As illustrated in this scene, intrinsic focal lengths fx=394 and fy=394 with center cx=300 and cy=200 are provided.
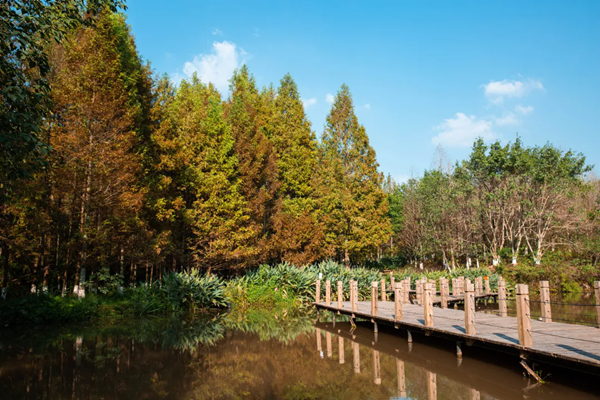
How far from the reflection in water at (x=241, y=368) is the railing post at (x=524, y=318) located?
2.63ft

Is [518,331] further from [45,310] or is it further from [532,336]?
[45,310]

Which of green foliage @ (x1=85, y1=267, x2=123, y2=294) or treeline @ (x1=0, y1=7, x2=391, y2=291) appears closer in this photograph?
treeline @ (x1=0, y1=7, x2=391, y2=291)

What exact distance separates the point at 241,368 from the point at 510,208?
28.9 m

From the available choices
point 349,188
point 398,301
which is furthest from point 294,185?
point 398,301

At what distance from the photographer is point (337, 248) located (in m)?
29.8

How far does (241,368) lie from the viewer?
372 inches

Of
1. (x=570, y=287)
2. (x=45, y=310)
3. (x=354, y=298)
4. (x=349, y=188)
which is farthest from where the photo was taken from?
(x=349, y=188)

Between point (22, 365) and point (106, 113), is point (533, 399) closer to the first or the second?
point (22, 365)

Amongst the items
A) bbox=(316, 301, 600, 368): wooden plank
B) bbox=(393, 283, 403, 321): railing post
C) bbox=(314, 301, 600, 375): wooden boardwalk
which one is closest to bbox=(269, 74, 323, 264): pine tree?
bbox=(316, 301, 600, 368): wooden plank

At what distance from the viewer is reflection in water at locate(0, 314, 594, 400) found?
743cm

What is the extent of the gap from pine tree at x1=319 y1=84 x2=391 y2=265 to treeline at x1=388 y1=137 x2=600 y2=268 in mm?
8465

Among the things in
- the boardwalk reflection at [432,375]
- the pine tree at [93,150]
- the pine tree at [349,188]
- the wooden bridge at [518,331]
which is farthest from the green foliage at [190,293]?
the pine tree at [349,188]

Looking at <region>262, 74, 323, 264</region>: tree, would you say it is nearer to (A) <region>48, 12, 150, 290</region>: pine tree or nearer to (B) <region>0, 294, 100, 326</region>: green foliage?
(A) <region>48, 12, 150, 290</region>: pine tree

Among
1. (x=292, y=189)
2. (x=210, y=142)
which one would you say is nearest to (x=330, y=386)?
(x=210, y=142)
